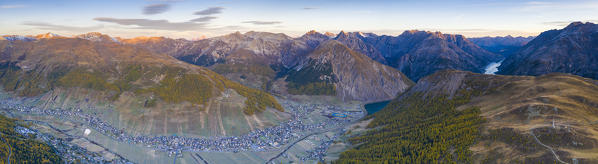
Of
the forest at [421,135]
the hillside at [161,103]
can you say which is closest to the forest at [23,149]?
the hillside at [161,103]

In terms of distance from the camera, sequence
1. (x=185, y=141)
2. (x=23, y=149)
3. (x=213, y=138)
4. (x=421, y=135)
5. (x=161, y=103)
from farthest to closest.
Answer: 1. (x=161, y=103)
2. (x=213, y=138)
3. (x=185, y=141)
4. (x=421, y=135)
5. (x=23, y=149)

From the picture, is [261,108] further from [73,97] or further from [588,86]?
[588,86]

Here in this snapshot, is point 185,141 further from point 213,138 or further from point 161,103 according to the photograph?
point 161,103

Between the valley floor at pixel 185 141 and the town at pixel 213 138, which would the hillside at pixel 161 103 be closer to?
the town at pixel 213 138

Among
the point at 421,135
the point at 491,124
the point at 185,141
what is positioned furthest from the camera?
the point at 185,141

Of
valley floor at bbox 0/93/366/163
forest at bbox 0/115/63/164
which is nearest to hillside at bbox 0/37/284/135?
valley floor at bbox 0/93/366/163

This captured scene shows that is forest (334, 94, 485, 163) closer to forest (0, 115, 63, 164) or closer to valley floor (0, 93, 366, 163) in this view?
valley floor (0, 93, 366, 163)

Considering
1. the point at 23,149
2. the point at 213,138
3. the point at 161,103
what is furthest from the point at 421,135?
the point at 23,149

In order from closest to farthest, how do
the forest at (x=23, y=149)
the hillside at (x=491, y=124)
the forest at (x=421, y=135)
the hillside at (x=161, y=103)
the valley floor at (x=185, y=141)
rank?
the hillside at (x=491, y=124) → the forest at (x=421, y=135) → the forest at (x=23, y=149) → the valley floor at (x=185, y=141) → the hillside at (x=161, y=103)
